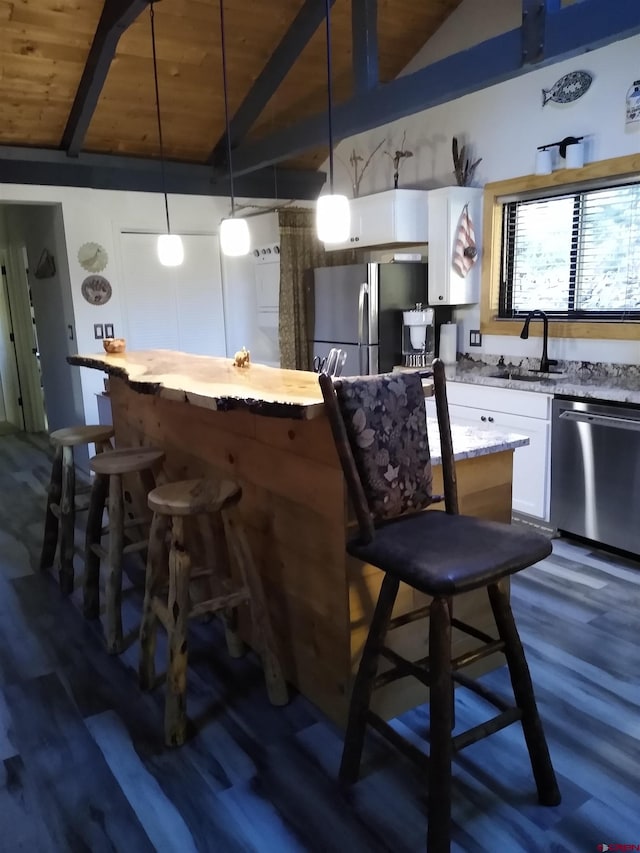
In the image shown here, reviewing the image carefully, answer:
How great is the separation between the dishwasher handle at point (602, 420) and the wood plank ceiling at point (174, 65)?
297 centimetres

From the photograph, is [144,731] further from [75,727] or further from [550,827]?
[550,827]

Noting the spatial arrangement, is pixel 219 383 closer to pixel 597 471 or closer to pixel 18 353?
pixel 597 471

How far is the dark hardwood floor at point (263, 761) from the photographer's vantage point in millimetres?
1673

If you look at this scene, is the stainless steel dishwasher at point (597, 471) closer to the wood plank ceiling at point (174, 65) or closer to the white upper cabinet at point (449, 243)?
the white upper cabinet at point (449, 243)

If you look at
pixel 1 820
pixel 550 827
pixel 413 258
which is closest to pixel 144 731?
pixel 1 820

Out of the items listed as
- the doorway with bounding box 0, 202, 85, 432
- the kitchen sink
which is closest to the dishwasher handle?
the kitchen sink

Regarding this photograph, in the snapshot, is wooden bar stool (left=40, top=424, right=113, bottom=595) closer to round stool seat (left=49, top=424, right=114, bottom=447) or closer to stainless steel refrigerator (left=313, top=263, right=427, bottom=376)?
round stool seat (left=49, top=424, right=114, bottom=447)

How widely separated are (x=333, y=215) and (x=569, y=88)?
7.39 feet

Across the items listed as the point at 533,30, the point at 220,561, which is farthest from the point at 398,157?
the point at 220,561

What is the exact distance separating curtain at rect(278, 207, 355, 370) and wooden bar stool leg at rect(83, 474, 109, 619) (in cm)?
268

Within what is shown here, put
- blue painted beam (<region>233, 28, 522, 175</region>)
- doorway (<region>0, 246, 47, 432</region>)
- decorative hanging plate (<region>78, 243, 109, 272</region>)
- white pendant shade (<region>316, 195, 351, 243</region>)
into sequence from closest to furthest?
1. white pendant shade (<region>316, 195, 351, 243</region>)
2. blue painted beam (<region>233, 28, 522, 175</region>)
3. decorative hanging plate (<region>78, 243, 109, 272</region>)
4. doorway (<region>0, 246, 47, 432</region>)

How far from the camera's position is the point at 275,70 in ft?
14.6

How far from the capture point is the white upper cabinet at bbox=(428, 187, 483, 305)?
14.1ft

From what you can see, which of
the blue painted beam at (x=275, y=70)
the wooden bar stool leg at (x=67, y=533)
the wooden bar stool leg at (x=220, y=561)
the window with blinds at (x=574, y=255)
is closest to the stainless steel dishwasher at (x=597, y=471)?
the window with blinds at (x=574, y=255)
